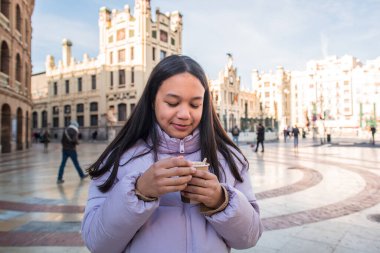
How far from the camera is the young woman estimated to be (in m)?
1.15

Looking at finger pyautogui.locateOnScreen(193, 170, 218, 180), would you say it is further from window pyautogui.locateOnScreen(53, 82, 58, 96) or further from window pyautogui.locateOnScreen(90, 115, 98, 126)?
window pyautogui.locateOnScreen(53, 82, 58, 96)

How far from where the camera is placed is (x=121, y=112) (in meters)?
38.2

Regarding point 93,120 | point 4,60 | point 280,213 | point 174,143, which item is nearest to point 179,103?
point 174,143

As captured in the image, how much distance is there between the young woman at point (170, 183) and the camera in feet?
3.78

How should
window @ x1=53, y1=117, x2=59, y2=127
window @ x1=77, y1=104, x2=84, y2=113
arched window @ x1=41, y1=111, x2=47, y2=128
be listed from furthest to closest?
1. arched window @ x1=41, y1=111, x2=47, y2=128
2. window @ x1=53, y1=117, x2=59, y2=127
3. window @ x1=77, y1=104, x2=84, y2=113

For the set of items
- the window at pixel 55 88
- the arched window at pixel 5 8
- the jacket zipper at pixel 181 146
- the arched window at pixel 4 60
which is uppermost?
the arched window at pixel 5 8

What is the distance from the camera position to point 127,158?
143 centimetres

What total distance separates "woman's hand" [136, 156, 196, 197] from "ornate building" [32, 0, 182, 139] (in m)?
34.4

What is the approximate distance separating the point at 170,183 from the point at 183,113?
390 millimetres

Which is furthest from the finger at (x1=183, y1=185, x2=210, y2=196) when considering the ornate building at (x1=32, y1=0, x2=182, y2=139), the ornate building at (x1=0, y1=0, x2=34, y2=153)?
the ornate building at (x1=32, y1=0, x2=182, y2=139)

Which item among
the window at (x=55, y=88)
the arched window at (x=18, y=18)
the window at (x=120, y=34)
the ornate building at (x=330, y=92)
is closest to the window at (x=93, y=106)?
the window at (x=55, y=88)

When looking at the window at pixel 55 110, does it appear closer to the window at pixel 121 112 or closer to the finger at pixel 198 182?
the window at pixel 121 112

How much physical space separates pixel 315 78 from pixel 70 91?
221 ft

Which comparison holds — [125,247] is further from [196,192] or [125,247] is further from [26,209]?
[26,209]
